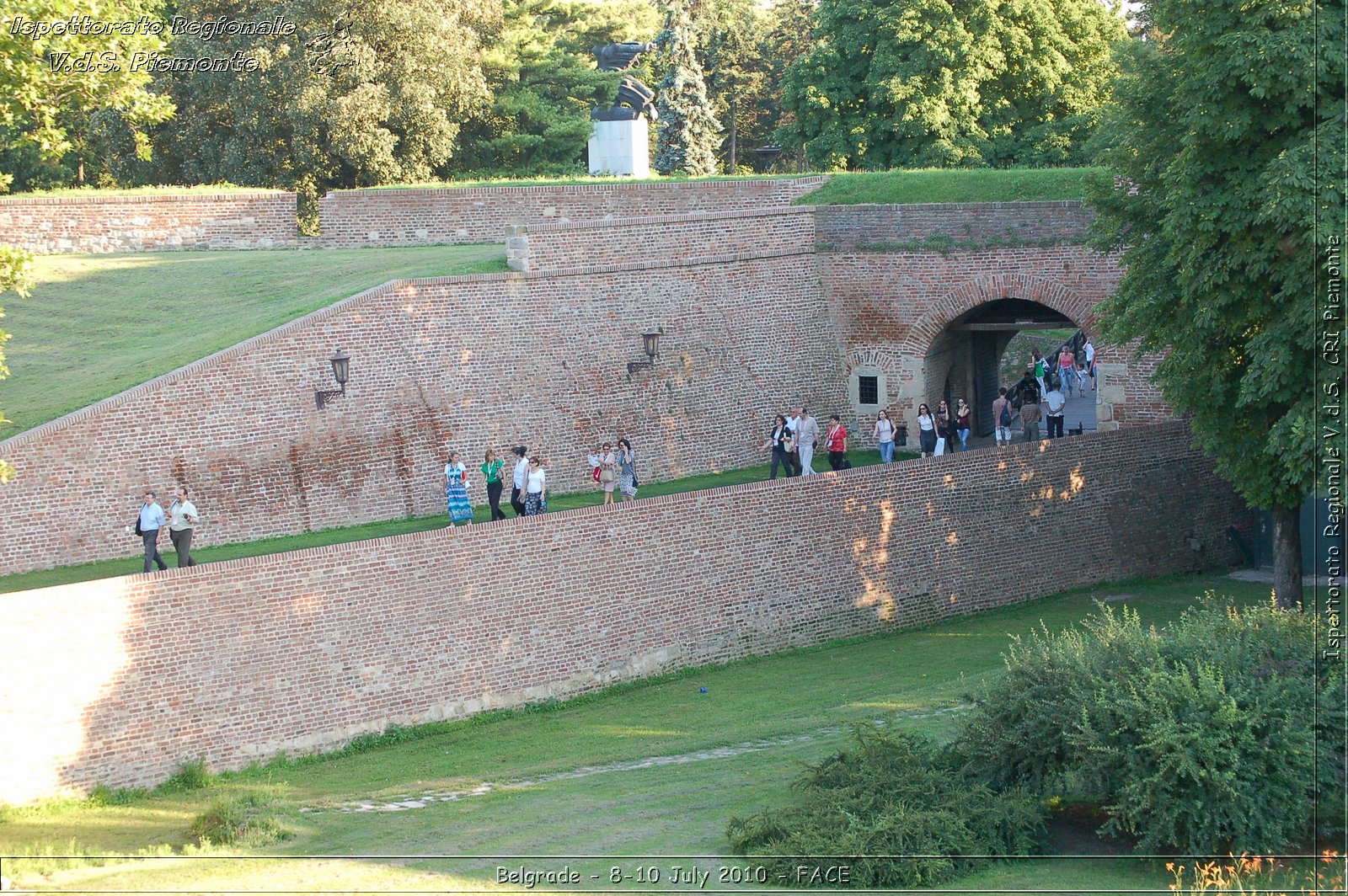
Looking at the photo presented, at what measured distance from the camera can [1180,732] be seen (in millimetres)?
10773

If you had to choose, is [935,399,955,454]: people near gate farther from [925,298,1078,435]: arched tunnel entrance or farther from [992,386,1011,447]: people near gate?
[925,298,1078,435]: arched tunnel entrance

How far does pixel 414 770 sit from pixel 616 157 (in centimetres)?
2190

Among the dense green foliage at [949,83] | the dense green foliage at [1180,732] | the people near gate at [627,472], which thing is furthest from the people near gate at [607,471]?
the dense green foliage at [949,83]

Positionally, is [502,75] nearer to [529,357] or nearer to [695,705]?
[529,357]

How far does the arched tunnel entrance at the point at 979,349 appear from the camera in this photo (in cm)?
2570

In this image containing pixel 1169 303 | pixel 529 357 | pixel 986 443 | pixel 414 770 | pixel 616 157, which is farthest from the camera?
pixel 616 157

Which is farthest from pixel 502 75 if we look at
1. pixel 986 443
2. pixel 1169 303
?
pixel 1169 303

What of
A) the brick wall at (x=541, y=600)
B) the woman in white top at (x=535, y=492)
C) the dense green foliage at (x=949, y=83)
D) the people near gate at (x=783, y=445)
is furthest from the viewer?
the dense green foliage at (x=949, y=83)

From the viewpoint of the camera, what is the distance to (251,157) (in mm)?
34031

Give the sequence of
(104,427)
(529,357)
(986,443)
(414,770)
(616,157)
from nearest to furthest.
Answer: (414,770) → (104,427) → (529,357) → (986,443) → (616,157)

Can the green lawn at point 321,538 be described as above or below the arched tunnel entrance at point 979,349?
below

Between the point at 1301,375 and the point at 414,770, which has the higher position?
the point at 1301,375

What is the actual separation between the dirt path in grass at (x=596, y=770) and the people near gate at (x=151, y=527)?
4.85m

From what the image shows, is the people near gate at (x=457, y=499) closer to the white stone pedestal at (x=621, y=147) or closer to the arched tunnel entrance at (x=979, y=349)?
the arched tunnel entrance at (x=979, y=349)
